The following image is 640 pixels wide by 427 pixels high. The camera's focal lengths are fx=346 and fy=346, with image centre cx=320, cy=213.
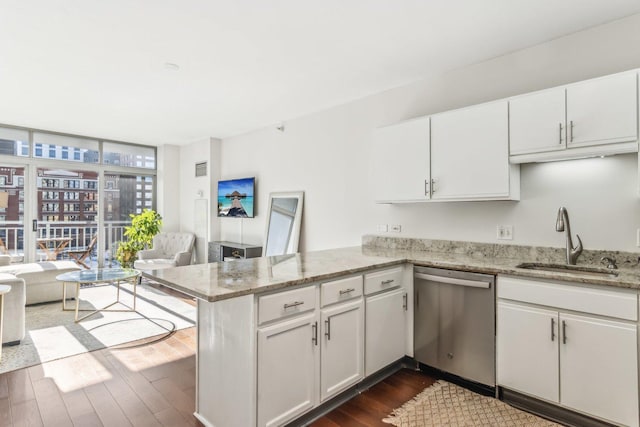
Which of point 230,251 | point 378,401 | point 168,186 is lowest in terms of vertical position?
point 378,401

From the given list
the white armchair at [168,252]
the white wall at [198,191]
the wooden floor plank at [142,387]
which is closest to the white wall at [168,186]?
the white wall at [198,191]

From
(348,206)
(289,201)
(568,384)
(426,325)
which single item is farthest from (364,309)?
(289,201)

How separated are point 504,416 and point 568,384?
1.41 feet

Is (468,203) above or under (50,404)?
above

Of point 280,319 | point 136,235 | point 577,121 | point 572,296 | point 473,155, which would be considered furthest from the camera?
point 136,235

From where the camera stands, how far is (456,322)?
8.34 feet

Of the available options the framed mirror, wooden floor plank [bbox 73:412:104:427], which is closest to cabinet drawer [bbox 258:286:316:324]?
wooden floor plank [bbox 73:412:104:427]

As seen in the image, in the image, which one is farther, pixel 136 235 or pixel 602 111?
pixel 136 235

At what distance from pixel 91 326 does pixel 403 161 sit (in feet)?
12.4

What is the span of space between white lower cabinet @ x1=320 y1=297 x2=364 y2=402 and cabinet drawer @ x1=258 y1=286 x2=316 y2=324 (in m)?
0.17

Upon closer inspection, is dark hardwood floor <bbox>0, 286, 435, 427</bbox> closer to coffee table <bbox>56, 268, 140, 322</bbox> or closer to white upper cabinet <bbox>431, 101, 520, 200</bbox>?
coffee table <bbox>56, 268, 140, 322</bbox>

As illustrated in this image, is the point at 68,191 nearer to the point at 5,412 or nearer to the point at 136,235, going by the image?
the point at 136,235

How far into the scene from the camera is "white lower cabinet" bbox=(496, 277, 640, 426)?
1.91 m

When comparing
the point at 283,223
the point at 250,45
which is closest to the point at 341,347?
the point at 250,45
